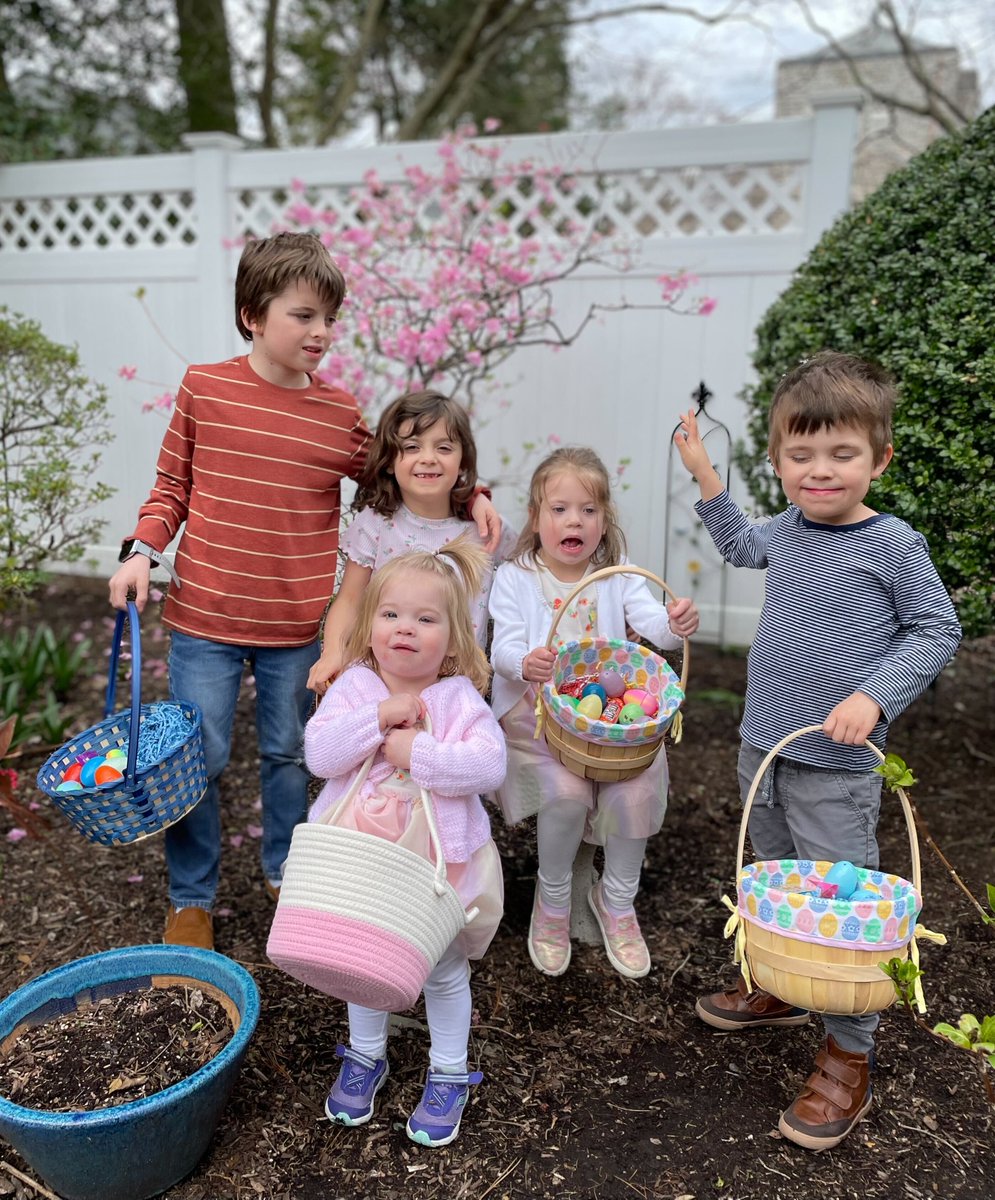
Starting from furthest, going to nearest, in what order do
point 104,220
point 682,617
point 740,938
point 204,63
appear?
point 204,63 → point 104,220 → point 682,617 → point 740,938

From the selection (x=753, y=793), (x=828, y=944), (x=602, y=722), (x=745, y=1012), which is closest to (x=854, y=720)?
(x=753, y=793)

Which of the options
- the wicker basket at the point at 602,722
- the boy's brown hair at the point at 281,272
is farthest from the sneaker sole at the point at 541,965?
the boy's brown hair at the point at 281,272

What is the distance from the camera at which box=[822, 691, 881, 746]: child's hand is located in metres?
1.86

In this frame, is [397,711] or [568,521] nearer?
[397,711]

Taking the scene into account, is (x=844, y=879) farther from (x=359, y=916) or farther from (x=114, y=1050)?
(x=114, y=1050)

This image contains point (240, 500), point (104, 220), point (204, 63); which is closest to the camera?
point (240, 500)

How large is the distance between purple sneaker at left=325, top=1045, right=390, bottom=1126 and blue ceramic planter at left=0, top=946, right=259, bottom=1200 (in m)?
0.26

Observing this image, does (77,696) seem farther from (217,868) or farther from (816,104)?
(816,104)

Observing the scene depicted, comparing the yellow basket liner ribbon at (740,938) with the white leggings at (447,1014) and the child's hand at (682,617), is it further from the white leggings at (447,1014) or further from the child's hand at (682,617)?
the child's hand at (682,617)

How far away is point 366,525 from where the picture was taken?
257cm

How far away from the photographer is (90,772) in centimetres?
235

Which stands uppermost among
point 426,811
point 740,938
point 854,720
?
point 854,720

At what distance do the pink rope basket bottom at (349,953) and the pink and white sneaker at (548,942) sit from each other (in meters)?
0.90

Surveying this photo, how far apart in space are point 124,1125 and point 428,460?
154 cm
